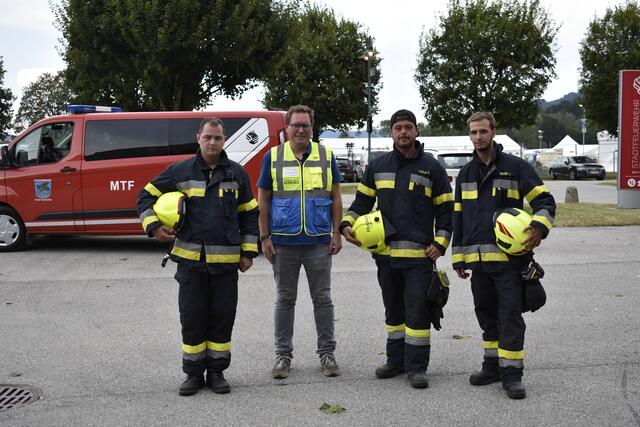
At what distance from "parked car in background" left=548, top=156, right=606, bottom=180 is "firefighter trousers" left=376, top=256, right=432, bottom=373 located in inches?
1481

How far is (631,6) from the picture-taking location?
37188 millimetres

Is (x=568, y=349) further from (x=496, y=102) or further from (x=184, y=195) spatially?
(x=496, y=102)

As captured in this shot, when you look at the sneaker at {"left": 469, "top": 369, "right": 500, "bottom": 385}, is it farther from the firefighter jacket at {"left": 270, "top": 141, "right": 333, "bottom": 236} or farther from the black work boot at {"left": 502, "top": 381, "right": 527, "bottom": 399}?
the firefighter jacket at {"left": 270, "top": 141, "right": 333, "bottom": 236}

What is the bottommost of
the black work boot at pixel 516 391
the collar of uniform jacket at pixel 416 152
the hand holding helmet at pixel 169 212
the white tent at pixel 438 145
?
the black work boot at pixel 516 391

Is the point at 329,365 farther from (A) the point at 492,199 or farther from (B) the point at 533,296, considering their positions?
(A) the point at 492,199

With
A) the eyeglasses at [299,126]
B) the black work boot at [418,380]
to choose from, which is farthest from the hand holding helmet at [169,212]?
the black work boot at [418,380]

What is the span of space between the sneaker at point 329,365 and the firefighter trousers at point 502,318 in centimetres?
102

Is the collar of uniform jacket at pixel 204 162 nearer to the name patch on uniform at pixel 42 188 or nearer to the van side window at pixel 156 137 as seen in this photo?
the van side window at pixel 156 137

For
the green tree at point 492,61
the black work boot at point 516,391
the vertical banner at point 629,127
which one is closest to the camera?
the black work boot at point 516,391

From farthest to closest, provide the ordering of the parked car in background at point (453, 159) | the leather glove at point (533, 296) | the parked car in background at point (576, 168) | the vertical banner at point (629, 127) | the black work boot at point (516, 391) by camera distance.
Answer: the parked car in background at point (576, 168) < the parked car in background at point (453, 159) < the vertical banner at point (629, 127) < the leather glove at point (533, 296) < the black work boot at point (516, 391)

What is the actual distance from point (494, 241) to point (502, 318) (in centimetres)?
51

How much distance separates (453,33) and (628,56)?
923 cm

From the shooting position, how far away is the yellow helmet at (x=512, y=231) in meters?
4.35

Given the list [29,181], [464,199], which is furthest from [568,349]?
[29,181]
